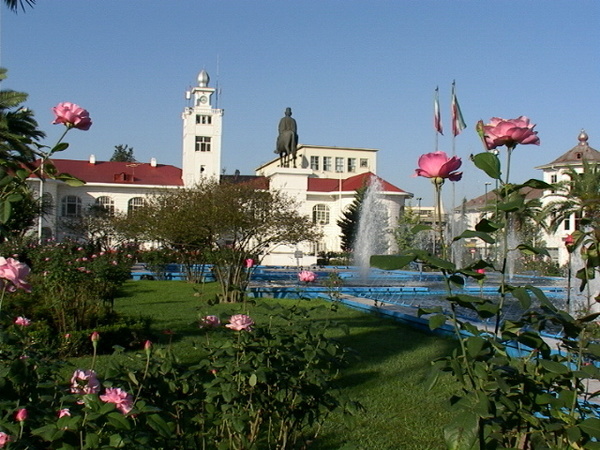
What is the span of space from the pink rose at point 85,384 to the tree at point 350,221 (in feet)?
139

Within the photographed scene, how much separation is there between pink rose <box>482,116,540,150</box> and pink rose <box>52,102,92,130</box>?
167 cm

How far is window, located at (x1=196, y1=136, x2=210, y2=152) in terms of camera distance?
47.5 meters

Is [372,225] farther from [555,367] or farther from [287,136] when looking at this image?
[555,367]

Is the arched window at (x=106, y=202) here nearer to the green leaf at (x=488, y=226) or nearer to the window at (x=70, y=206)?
the window at (x=70, y=206)

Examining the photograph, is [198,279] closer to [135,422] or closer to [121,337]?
[121,337]

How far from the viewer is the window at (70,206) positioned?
144ft

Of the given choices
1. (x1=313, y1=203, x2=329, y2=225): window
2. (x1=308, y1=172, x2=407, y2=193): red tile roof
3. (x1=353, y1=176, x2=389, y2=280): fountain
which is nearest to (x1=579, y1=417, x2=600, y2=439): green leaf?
(x1=353, y1=176, x2=389, y2=280): fountain

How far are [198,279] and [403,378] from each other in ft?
49.9

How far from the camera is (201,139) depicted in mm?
47562

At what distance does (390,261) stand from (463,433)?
567 mm

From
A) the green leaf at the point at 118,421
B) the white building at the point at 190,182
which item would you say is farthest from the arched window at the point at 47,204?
the green leaf at the point at 118,421

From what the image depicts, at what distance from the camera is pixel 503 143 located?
252 cm

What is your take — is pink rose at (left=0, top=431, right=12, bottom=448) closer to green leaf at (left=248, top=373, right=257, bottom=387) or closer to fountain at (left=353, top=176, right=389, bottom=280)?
green leaf at (left=248, top=373, right=257, bottom=387)

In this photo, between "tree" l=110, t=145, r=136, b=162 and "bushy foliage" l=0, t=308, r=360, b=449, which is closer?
"bushy foliage" l=0, t=308, r=360, b=449
